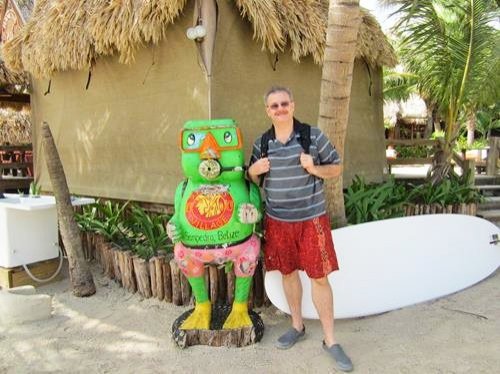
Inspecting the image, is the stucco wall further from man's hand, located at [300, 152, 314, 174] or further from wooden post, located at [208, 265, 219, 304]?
man's hand, located at [300, 152, 314, 174]

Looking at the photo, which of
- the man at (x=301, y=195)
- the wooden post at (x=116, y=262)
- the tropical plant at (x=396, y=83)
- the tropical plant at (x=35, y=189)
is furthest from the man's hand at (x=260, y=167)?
the tropical plant at (x=396, y=83)

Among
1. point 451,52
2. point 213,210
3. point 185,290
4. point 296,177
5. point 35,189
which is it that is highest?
point 451,52

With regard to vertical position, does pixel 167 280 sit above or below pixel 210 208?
below

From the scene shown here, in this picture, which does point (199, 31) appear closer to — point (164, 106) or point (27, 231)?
point (164, 106)

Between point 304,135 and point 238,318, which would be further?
point 238,318

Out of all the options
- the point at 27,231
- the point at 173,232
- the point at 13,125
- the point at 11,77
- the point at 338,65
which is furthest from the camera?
the point at 13,125

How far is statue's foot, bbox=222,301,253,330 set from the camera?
3.04 metres

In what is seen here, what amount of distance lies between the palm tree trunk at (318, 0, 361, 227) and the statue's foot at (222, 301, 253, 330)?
1.52 meters

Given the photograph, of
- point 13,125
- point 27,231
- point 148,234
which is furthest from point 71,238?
point 13,125

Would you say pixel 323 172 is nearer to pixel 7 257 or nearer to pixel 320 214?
pixel 320 214

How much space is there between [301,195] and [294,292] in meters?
0.72

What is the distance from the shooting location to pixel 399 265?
3.65 meters

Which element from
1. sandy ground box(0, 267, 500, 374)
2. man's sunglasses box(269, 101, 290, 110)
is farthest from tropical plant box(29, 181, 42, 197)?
man's sunglasses box(269, 101, 290, 110)

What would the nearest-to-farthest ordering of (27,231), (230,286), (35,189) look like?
1. (230,286)
2. (27,231)
3. (35,189)
